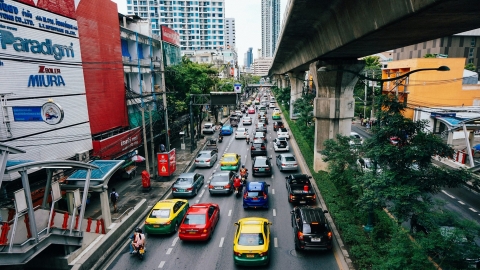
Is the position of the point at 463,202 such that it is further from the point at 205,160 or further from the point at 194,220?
the point at 205,160

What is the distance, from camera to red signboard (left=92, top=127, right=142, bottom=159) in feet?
65.0

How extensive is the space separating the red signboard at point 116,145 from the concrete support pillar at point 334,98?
44.3ft

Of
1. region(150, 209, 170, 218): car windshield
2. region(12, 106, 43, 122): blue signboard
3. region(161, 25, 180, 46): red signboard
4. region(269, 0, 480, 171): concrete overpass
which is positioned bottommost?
A: region(150, 209, 170, 218): car windshield

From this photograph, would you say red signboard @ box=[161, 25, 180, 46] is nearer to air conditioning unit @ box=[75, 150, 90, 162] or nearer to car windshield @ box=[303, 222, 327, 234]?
air conditioning unit @ box=[75, 150, 90, 162]

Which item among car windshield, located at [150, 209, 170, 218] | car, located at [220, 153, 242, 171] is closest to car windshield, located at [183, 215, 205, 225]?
car windshield, located at [150, 209, 170, 218]

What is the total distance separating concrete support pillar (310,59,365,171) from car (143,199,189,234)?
36.3ft

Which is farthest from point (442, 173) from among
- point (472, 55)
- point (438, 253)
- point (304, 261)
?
point (472, 55)

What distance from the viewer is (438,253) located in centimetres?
692

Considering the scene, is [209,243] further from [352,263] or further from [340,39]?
[340,39]

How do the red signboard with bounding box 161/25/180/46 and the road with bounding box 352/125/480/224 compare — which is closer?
the road with bounding box 352/125/480/224

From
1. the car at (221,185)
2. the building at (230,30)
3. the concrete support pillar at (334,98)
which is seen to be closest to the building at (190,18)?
the building at (230,30)

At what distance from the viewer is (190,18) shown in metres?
116

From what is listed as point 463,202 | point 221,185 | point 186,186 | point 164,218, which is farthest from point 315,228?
point 463,202

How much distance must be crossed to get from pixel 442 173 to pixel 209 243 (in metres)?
9.21
